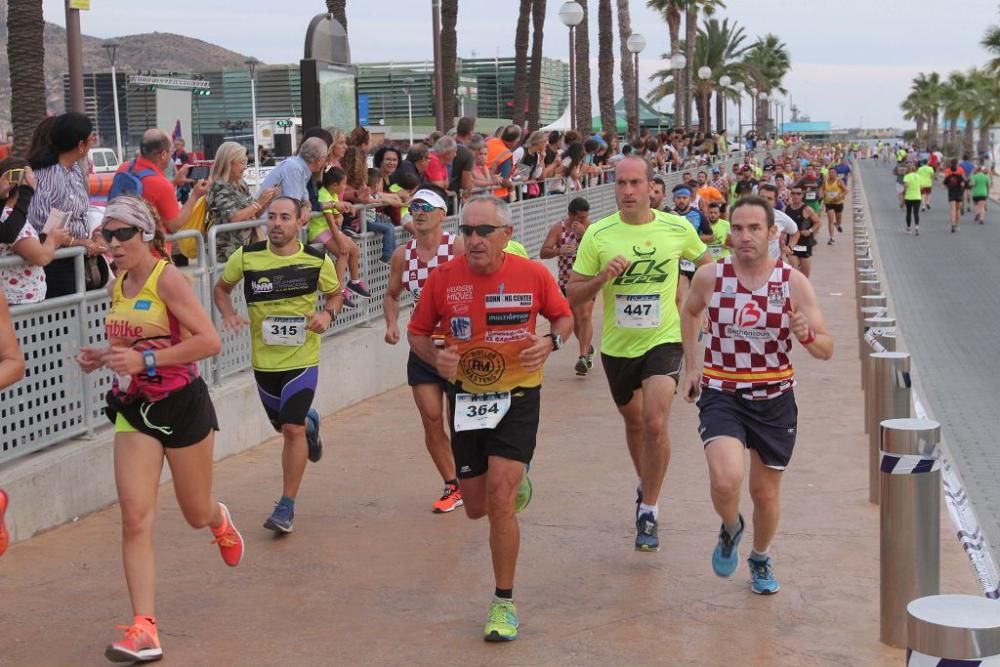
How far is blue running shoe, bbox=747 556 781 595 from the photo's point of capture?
21.3ft

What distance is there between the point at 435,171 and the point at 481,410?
27.9 feet

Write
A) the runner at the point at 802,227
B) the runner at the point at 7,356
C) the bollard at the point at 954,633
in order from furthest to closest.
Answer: the runner at the point at 802,227 → the runner at the point at 7,356 → the bollard at the point at 954,633

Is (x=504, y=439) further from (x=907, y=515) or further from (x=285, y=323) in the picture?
(x=285, y=323)

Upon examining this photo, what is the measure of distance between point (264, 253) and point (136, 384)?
2168 millimetres

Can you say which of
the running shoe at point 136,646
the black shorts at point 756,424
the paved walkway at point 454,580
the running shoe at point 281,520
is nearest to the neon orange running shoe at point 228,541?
the paved walkway at point 454,580

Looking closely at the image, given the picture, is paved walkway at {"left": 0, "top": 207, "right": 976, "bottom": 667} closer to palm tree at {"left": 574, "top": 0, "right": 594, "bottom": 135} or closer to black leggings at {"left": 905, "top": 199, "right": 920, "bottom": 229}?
black leggings at {"left": 905, "top": 199, "right": 920, "bottom": 229}

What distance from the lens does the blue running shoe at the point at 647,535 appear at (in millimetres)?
7277

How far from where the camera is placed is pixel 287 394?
772cm

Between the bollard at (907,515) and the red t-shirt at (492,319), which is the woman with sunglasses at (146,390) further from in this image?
the bollard at (907,515)

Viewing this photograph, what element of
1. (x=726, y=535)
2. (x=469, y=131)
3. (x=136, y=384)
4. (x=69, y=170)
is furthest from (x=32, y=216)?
(x=469, y=131)

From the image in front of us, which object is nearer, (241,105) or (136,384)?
(136,384)

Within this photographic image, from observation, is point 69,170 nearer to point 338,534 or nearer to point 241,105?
point 338,534

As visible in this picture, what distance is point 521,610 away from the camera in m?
6.35

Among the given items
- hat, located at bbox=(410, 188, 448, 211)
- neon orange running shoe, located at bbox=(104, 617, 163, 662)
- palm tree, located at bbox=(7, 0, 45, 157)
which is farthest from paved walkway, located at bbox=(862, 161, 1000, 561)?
palm tree, located at bbox=(7, 0, 45, 157)
